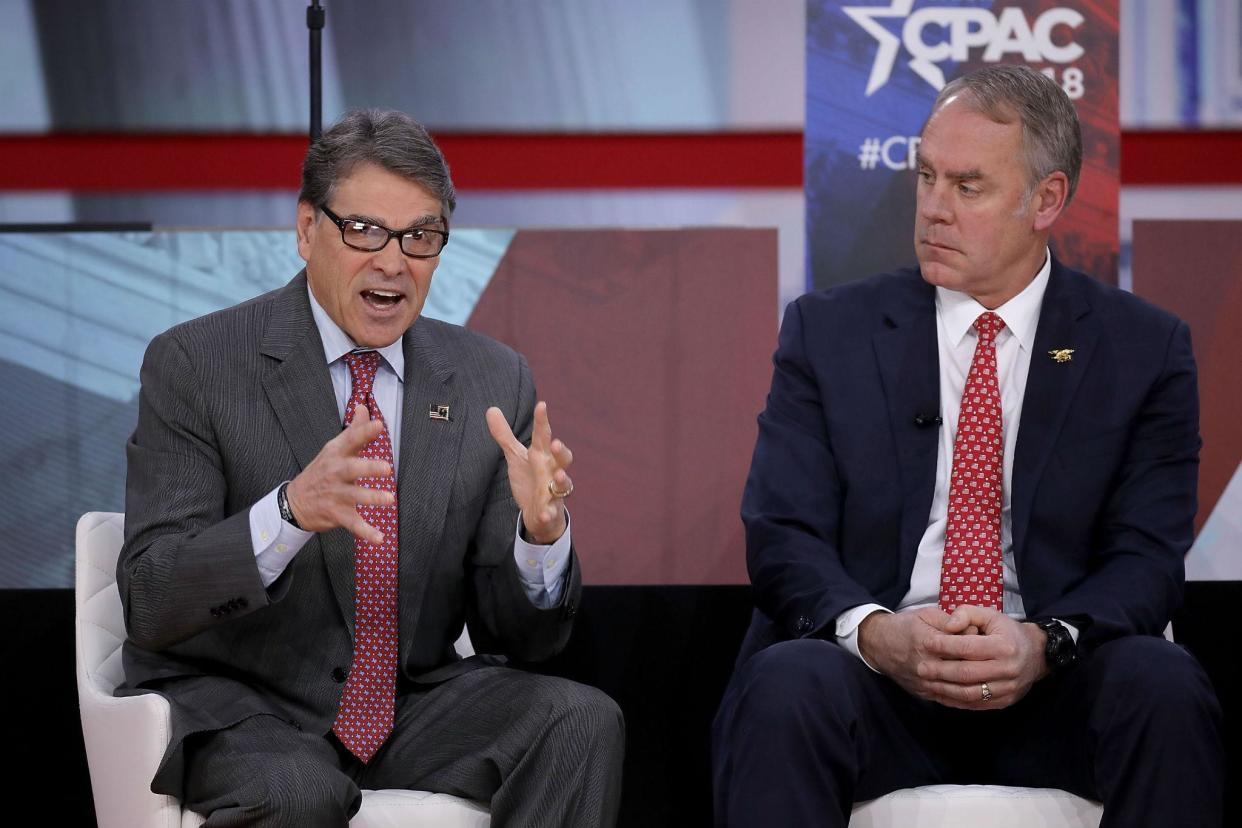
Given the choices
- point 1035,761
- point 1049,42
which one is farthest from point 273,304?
point 1049,42

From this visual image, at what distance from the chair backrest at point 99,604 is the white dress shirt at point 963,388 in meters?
1.19

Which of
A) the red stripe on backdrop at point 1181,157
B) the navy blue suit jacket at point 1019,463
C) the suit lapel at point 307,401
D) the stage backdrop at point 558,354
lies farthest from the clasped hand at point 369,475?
the red stripe on backdrop at point 1181,157

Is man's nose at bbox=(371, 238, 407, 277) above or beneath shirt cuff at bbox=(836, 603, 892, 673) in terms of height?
above

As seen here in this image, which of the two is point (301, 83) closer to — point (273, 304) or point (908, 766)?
point (273, 304)

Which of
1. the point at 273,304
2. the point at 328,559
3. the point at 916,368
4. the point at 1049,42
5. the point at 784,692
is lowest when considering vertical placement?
the point at 784,692

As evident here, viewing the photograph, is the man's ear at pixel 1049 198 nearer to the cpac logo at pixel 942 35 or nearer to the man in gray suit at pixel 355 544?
the cpac logo at pixel 942 35

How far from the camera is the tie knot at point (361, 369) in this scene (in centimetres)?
228

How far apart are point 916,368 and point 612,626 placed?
0.83m

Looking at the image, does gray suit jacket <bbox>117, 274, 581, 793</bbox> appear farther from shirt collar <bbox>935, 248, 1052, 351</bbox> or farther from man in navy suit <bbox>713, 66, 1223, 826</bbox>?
shirt collar <bbox>935, 248, 1052, 351</bbox>

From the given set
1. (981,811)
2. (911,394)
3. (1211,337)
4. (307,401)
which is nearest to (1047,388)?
(911,394)

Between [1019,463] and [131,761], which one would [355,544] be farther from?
[1019,463]

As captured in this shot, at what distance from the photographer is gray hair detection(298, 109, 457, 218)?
2225 millimetres

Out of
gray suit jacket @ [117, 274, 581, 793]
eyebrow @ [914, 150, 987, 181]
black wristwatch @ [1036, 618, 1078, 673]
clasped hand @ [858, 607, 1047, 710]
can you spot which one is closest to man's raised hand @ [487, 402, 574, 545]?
gray suit jacket @ [117, 274, 581, 793]

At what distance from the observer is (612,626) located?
9.46 feet
